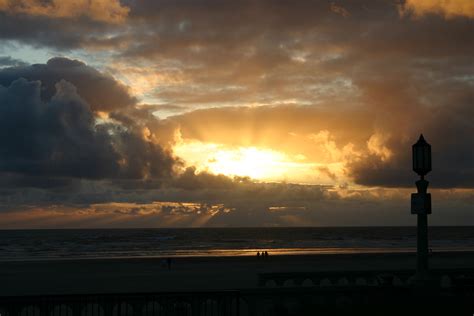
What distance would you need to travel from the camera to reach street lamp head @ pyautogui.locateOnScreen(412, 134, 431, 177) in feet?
45.3

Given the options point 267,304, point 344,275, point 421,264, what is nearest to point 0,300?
point 267,304

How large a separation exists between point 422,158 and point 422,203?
1.07 metres

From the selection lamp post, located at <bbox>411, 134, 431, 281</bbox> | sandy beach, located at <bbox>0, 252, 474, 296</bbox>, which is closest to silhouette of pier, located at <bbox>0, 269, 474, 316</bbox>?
lamp post, located at <bbox>411, 134, 431, 281</bbox>

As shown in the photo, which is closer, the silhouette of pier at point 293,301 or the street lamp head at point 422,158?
the silhouette of pier at point 293,301

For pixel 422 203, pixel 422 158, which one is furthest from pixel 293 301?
pixel 422 158

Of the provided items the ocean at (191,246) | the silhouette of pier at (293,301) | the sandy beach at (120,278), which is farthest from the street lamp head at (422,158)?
the ocean at (191,246)

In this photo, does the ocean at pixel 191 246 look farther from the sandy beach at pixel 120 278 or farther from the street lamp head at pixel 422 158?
the street lamp head at pixel 422 158

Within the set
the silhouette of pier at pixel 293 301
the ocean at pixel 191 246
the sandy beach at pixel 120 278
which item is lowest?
the ocean at pixel 191 246

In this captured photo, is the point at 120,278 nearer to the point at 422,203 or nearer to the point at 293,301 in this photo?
the point at 293,301

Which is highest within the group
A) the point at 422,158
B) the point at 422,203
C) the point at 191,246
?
the point at 422,158

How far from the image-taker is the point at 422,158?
13.8m

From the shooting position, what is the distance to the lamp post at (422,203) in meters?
13.6

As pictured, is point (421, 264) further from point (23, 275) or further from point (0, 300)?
point (23, 275)

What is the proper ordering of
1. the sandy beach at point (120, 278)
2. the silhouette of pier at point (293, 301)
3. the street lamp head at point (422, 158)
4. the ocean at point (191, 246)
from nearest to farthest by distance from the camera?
the silhouette of pier at point (293, 301) < the street lamp head at point (422, 158) < the sandy beach at point (120, 278) < the ocean at point (191, 246)
